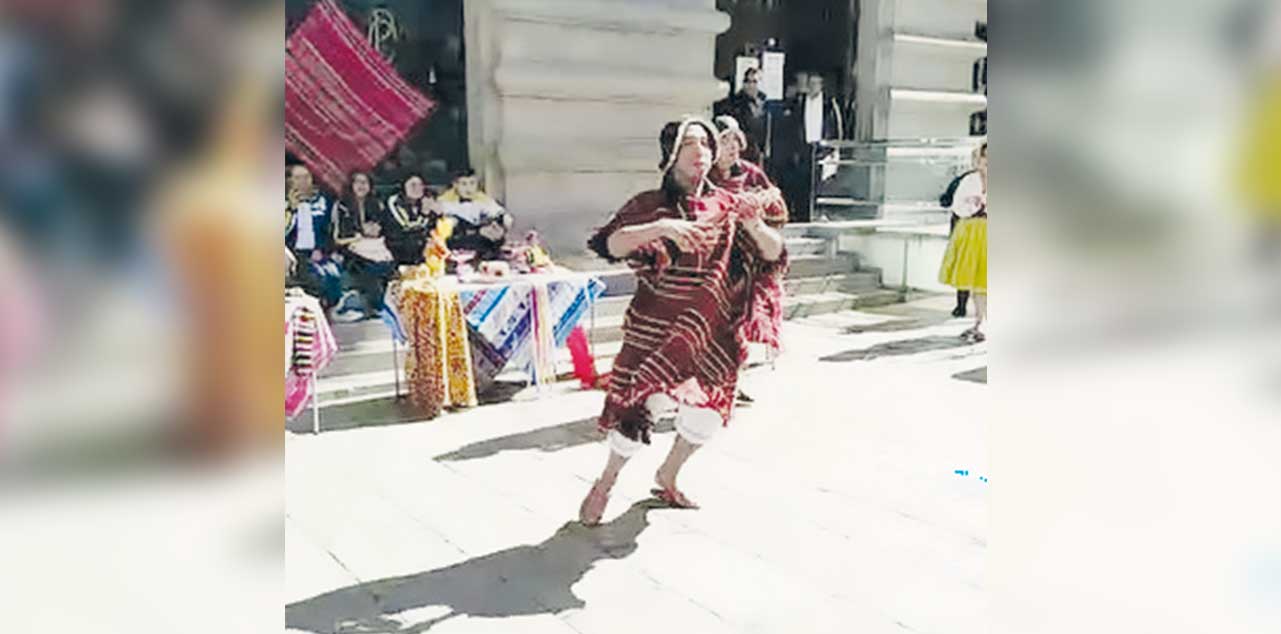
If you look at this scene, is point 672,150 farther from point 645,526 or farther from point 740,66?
point 740,66

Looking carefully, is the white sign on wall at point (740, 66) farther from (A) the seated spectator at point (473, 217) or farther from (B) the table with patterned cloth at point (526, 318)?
(B) the table with patterned cloth at point (526, 318)

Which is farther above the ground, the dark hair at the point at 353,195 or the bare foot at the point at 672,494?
the dark hair at the point at 353,195

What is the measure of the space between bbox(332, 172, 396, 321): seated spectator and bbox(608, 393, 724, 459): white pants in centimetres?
311

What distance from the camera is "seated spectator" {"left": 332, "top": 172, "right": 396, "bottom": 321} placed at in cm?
695

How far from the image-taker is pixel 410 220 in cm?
745

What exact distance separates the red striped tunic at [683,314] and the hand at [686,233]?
2cm

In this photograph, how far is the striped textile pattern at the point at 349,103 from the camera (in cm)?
696

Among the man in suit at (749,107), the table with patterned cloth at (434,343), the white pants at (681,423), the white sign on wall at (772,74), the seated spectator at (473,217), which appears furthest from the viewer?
the white sign on wall at (772,74)

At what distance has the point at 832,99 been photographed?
1098 cm

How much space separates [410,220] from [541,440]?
103 inches

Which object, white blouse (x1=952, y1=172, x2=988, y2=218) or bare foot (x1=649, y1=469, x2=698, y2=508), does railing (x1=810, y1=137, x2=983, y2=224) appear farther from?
bare foot (x1=649, y1=469, x2=698, y2=508)

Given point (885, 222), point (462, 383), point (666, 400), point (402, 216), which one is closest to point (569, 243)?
point (402, 216)

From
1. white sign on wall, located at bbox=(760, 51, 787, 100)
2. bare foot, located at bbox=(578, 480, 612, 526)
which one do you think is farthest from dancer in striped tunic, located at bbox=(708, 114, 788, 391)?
white sign on wall, located at bbox=(760, 51, 787, 100)
